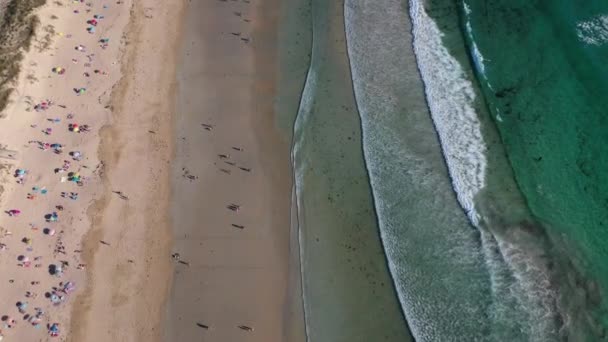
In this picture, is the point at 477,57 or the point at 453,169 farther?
the point at 477,57

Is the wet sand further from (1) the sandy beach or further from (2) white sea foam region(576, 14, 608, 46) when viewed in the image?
(2) white sea foam region(576, 14, 608, 46)

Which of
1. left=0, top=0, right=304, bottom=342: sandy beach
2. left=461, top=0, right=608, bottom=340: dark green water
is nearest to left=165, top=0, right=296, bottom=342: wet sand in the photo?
left=0, top=0, right=304, bottom=342: sandy beach

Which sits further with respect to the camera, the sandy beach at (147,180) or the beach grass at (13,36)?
the beach grass at (13,36)

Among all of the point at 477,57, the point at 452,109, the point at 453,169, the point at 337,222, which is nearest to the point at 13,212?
the point at 337,222

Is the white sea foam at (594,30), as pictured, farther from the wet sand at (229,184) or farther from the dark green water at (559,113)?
the wet sand at (229,184)

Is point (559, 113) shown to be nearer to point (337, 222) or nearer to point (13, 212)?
point (337, 222)

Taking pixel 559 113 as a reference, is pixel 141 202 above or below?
below

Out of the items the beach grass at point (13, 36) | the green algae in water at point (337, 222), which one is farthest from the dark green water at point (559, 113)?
the beach grass at point (13, 36)

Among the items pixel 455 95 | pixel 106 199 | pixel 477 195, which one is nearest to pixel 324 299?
pixel 477 195
